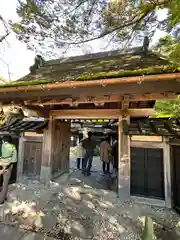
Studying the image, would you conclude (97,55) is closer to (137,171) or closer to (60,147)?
(60,147)

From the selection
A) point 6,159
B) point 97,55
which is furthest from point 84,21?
point 6,159

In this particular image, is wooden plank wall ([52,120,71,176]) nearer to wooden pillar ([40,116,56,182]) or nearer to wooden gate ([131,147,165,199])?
wooden pillar ([40,116,56,182])

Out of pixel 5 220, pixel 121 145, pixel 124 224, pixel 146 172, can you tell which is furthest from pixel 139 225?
pixel 5 220

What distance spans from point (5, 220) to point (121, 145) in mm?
3402

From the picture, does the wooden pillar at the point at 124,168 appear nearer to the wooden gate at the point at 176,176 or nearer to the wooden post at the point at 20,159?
the wooden gate at the point at 176,176

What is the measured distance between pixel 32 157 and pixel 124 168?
3352 mm

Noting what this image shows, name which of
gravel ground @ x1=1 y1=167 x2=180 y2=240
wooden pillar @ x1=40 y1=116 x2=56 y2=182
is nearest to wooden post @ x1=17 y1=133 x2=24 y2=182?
gravel ground @ x1=1 y1=167 x2=180 y2=240

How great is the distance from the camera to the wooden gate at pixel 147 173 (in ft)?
13.8

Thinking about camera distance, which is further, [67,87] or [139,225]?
[139,225]

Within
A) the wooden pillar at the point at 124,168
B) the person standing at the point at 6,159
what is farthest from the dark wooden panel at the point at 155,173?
the person standing at the point at 6,159

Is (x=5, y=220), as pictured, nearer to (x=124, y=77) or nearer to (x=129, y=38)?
(x=124, y=77)

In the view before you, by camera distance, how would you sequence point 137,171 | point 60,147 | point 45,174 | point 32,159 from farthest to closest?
point 60,147
point 32,159
point 45,174
point 137,171

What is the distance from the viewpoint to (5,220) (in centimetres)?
324

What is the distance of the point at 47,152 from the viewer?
5352 millimetres
